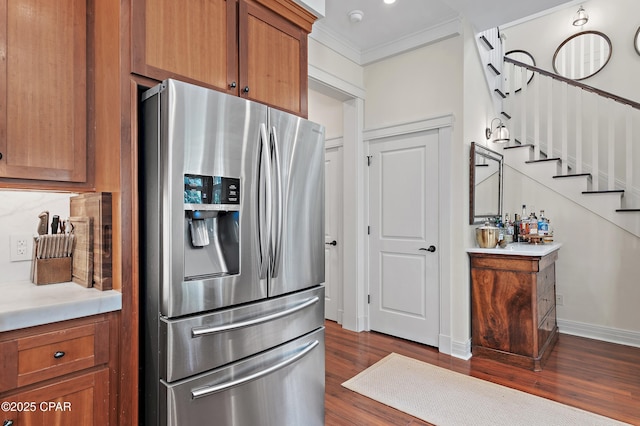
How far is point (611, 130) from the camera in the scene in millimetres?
3586

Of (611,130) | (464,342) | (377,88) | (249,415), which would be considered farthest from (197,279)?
(611,130)

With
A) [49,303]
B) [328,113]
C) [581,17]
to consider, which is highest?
[581,17]

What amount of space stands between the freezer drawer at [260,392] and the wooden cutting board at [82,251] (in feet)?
1.99

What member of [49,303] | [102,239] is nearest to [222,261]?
[102,239]

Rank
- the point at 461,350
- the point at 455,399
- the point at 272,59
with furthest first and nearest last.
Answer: the point at 461,350 → the point at 455,399 → the point at 272,59

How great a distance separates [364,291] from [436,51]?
8.14ft

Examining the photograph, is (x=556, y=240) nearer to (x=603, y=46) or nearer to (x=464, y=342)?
(x=464, y=342)

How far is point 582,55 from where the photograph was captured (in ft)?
14.2

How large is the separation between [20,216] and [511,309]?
11.1 feet

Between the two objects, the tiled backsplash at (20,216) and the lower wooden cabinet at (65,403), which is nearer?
the lower wooden cabinet at (65,403)

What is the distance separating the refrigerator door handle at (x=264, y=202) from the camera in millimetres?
1625

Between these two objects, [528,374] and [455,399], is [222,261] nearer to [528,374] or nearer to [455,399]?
[455,399]

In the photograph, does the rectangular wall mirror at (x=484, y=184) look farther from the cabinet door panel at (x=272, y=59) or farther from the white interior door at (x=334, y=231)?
the cabinet door panel at (x=272, y=59)

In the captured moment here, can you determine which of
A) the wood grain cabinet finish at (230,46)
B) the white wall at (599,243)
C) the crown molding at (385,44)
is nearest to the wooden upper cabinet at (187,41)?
the wood grain cabinet finish at (230,46)
